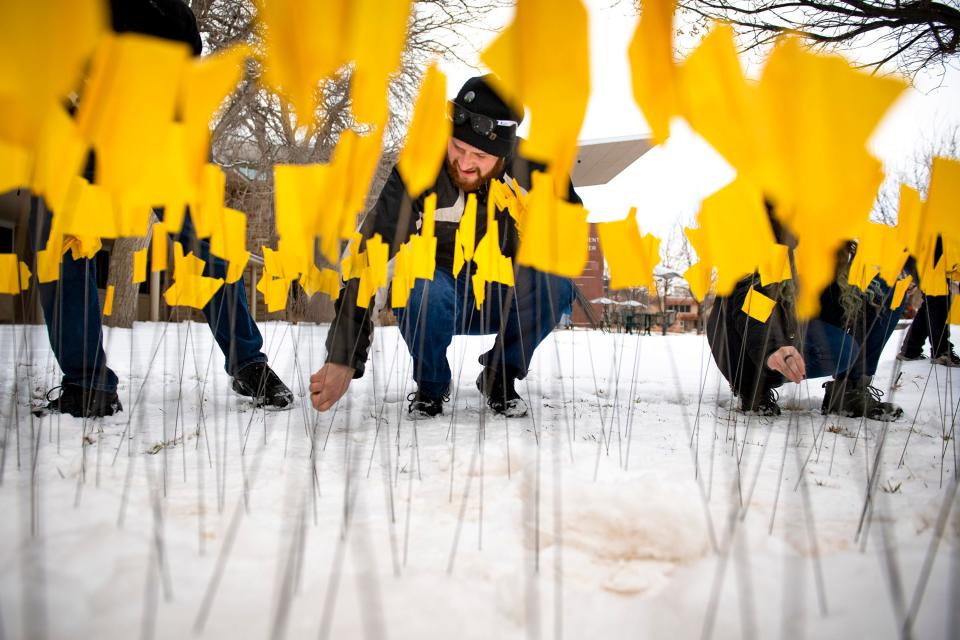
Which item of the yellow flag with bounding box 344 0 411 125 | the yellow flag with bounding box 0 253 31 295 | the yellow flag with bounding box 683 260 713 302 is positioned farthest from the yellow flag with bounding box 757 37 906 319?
the yellow flag with bounding box 0 253 31 295

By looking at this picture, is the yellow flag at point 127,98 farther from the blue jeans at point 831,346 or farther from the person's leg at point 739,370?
the blue jeans at point 831,346

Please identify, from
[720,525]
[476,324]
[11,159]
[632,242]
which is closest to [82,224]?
[11,159]

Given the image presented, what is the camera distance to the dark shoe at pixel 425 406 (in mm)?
1367

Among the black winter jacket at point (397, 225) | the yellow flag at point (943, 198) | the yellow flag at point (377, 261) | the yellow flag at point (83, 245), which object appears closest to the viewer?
the yellow flag at point (943, 198)

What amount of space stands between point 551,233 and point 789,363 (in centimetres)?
101

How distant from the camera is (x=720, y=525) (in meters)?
0.62

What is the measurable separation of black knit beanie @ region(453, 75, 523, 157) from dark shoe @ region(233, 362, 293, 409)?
92cm

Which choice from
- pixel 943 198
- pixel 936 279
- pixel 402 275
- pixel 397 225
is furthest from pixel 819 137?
pixel 397 225

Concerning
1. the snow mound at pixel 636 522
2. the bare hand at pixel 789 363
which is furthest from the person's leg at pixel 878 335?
the snow mound at pixel 636 522

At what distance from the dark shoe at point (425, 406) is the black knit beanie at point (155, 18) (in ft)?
3.73

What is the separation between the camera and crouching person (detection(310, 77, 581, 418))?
1.27 metres

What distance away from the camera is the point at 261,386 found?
4.60 feet

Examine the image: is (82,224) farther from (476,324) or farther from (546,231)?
(476,324)

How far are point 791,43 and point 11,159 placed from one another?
2.17 ft
